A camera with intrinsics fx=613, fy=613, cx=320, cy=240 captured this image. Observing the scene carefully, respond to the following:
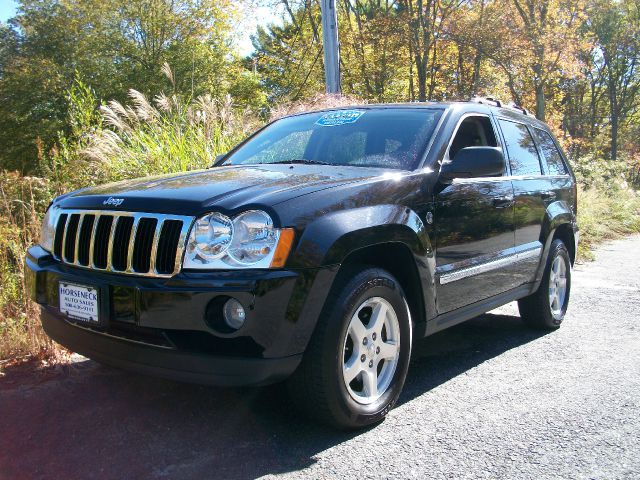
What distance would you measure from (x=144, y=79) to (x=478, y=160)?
24.2 metres

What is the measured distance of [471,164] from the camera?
3832 mm

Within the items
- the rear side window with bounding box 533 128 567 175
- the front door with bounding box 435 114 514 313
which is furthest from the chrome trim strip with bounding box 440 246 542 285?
the rear side window with bounding box 533 128 567 175

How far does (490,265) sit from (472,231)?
15.2 inches

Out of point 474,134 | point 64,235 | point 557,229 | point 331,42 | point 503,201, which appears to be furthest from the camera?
point 331,42

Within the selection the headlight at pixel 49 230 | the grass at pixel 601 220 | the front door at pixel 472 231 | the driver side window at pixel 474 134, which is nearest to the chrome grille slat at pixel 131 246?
the headlight at pixel 49 230

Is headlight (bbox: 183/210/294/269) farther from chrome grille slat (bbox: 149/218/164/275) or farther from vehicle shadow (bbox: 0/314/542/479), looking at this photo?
vehicle shadow (bbox: 0/314/542/479)

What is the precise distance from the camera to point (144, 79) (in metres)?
25.7

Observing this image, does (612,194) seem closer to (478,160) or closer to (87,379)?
(478,160)

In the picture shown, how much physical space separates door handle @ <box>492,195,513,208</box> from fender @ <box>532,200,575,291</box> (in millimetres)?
766

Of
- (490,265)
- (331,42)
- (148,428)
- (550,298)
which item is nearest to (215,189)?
(148,428)

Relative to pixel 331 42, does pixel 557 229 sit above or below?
below

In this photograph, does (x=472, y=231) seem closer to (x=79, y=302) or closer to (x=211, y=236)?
(x=211, y=236)

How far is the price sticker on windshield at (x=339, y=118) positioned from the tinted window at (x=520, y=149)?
1.25 meters

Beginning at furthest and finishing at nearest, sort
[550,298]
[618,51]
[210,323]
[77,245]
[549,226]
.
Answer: [618,51], [550,298], [549,226], [77,245], [210,323]
